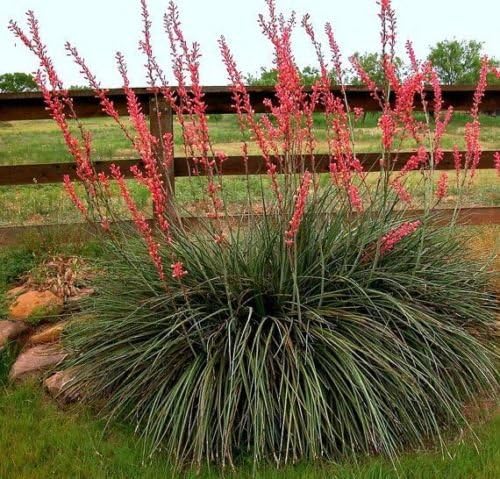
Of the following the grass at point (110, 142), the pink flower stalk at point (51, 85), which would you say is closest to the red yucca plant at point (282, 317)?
the pink flower stalk at point (51, 85)

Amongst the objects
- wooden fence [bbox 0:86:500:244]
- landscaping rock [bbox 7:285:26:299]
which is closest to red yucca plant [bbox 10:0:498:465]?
landscaping rock [bbox 7:285:26:299]

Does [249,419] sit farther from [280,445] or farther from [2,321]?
[2,321]

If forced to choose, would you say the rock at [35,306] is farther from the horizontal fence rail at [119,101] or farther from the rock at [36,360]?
the horizontal fence rail at [119,101]

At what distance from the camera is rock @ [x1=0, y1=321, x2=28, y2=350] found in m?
4.07

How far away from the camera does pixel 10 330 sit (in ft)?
13.6

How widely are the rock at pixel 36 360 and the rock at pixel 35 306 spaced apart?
0.34 m

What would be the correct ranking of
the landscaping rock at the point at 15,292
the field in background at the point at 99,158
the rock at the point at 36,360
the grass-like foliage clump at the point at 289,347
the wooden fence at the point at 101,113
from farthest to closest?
the field in background at the point at 99,158 < the wooden fence at the point at 101,113 < the landscaping rock at the point at 15,292 < the rock at the point at 36,360 < the grass-like foliage clump at the point at 289,347

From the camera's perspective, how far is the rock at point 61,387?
134 inches

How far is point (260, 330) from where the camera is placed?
10.1 ft

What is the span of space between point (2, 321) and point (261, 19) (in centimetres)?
242

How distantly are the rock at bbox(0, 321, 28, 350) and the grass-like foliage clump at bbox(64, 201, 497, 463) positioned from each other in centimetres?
61

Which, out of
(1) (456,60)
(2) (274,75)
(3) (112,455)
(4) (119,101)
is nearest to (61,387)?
(3) (112,455)

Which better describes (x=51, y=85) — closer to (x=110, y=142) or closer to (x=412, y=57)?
(x=412, y=57)

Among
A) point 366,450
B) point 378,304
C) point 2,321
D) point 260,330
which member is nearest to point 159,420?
point 260,330
